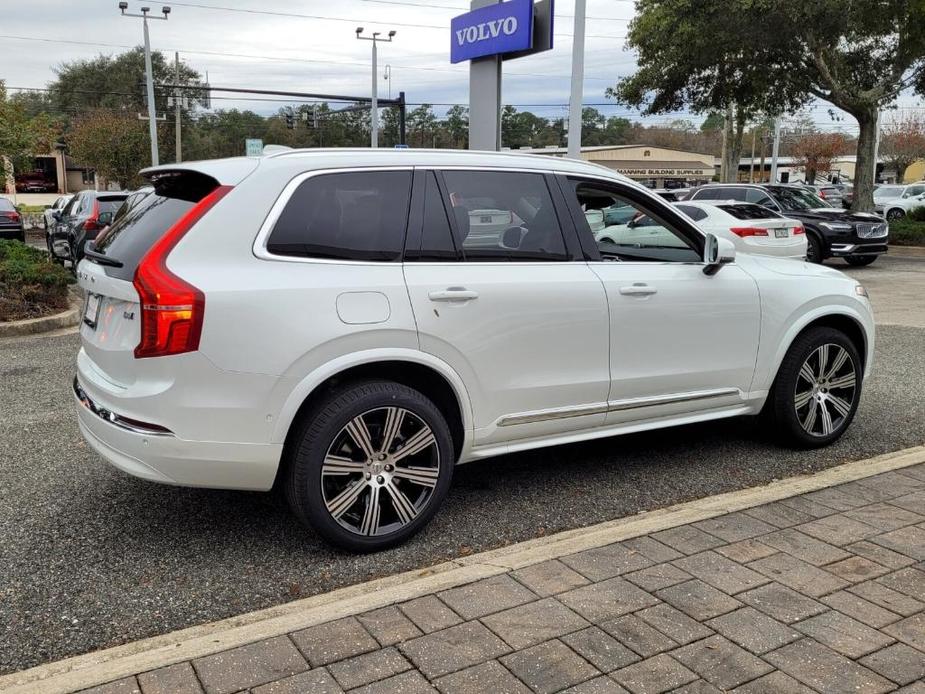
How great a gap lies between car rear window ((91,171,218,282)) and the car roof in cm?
6

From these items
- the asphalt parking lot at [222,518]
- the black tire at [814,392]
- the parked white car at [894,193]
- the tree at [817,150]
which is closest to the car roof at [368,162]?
the black tire at [814,392]

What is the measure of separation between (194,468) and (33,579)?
0.85 metres

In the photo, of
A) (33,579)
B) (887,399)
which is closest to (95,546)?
(33,579)

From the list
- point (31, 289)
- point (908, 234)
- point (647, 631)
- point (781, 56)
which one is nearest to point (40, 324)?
point (31, 289)

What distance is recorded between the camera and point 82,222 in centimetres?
1454

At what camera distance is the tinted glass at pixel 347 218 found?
12.1 feet

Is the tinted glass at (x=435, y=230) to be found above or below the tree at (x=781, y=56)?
below

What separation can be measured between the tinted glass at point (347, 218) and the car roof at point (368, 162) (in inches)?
2.9

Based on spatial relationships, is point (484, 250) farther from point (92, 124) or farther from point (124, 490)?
point (92, 124)

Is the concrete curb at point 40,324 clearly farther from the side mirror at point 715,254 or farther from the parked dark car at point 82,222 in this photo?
the side mirror at point 715,254

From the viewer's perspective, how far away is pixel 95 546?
3.88m

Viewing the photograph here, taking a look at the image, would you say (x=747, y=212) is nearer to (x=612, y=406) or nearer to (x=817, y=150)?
(x=612, y=406)

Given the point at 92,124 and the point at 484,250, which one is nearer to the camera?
the point at 484,250

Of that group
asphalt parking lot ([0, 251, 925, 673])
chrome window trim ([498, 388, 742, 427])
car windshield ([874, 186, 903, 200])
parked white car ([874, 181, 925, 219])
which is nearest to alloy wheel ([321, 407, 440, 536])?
asphalt parking lot ([0, 251, 925, 673])
